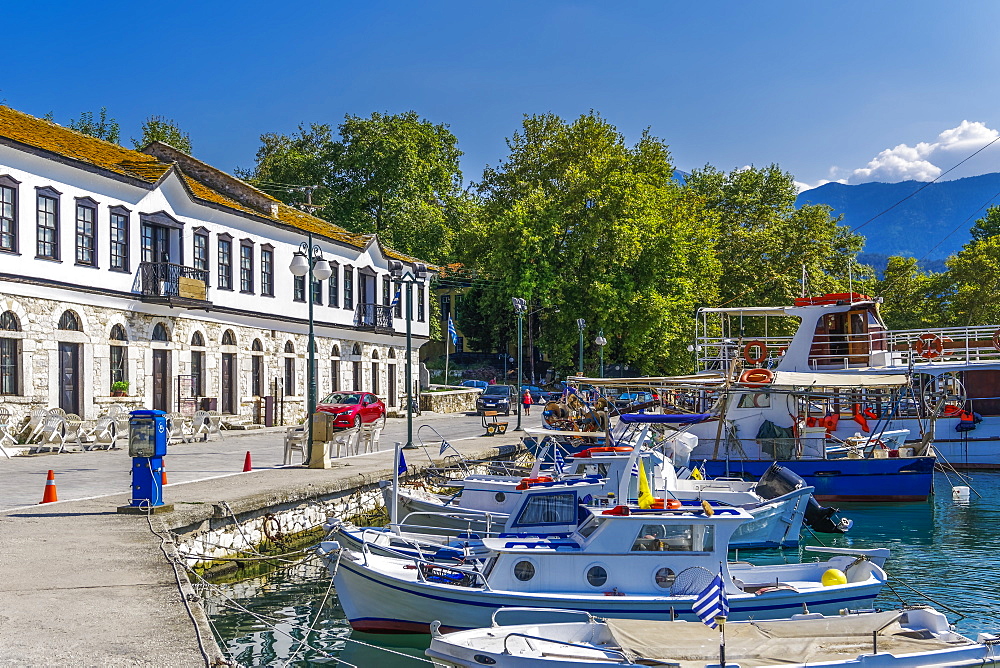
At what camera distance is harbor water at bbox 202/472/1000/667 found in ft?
40.6

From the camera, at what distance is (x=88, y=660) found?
7.71 meters

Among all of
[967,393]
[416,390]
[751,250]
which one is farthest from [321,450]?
[751,250]

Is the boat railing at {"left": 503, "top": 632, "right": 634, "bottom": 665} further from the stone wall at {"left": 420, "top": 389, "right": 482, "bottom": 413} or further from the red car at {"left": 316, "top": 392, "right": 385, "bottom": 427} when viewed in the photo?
the stone wall at {"left": 420, "top": 389, "right": 482, "bottom": 413}

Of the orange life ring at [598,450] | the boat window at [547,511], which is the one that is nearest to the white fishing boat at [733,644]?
the boat window at [547,511]

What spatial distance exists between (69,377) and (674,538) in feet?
75.5

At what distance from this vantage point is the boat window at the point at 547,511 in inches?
570

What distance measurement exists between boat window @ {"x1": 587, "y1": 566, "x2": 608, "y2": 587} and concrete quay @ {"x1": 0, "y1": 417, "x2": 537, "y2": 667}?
4999 mm

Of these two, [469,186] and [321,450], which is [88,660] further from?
[469,186]

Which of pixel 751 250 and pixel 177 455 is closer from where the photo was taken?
pixel 177 455

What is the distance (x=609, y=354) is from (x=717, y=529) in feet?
147

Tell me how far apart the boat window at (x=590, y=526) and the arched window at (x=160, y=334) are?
79.8ft

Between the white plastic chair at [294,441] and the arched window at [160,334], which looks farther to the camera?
the arched window at [160,334]

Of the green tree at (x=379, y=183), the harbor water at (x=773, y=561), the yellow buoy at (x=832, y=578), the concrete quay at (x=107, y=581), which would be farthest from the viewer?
the green tree at (x=379, y=183)

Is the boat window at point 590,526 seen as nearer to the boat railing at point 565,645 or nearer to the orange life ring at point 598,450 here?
the boat railing at point 565,645
